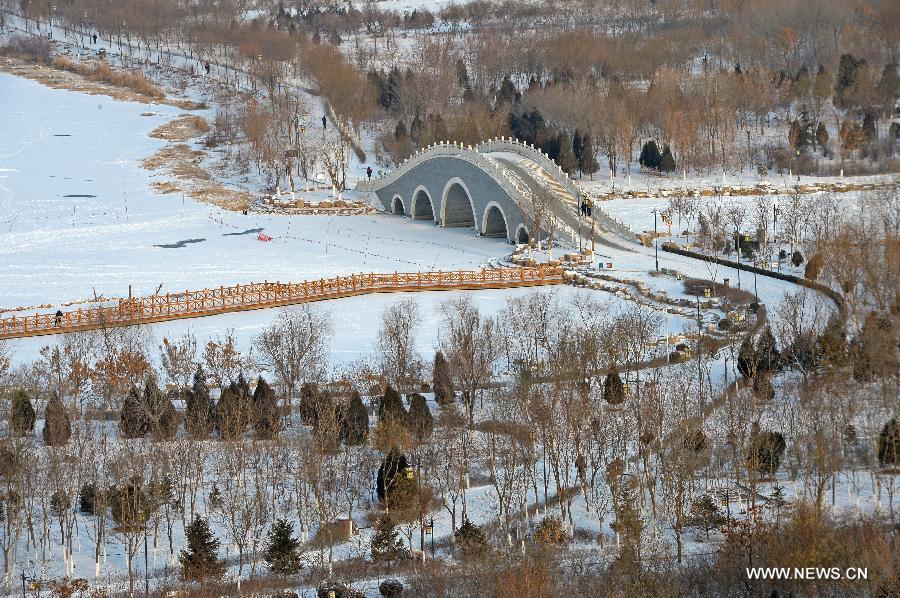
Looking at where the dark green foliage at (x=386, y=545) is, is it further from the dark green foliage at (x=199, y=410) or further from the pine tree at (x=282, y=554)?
the dark green foliage at (x=199, y=410)

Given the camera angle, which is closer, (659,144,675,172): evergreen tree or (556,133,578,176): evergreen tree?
(659,144,675,172): evergreen tree

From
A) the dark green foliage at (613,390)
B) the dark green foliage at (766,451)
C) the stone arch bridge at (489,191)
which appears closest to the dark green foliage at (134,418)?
the dark green foliage at (613,390)

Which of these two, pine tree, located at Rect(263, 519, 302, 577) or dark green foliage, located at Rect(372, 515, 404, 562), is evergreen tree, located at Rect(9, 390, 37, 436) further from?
dark green foliage, located at Rect(372, 515, 404, 562)

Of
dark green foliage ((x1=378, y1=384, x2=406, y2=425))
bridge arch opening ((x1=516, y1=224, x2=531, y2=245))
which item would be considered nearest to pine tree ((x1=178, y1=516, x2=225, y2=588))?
dark green foliage ((x1=378, y1=384, x2=406, y2=425))

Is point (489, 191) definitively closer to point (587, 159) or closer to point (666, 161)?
Answer: point (587, 159)

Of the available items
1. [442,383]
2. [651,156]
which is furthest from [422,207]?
[442,383]

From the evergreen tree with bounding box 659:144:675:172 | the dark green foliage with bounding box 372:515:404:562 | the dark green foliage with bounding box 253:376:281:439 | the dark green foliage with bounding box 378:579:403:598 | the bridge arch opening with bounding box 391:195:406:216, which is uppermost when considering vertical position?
the evergreen tree with bounding box 659:144:675:172

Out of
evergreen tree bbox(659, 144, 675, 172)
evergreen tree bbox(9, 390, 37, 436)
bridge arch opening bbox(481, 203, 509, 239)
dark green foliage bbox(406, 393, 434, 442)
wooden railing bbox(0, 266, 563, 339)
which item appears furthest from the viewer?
evergreen tree bbox(659, 144, 675, 172)
